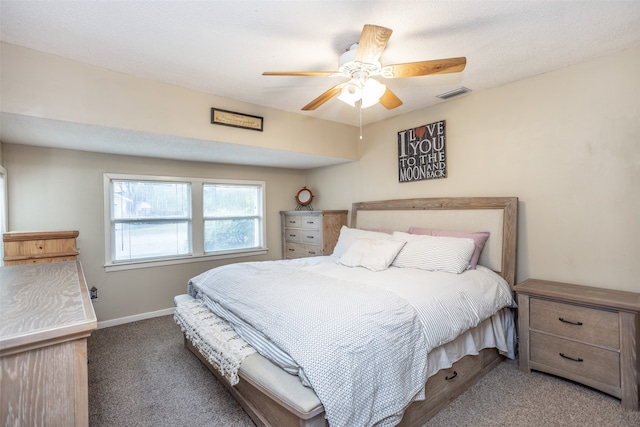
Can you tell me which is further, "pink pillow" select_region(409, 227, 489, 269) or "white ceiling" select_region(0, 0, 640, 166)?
"pink pillow" select_region(409, 227, 489, 269)

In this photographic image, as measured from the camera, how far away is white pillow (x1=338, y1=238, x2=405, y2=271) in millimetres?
2799

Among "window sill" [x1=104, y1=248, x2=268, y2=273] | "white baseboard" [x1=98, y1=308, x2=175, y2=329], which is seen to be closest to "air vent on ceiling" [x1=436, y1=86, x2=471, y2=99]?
"window sill" [x1=104, y1=248, x2=268, y2=273]

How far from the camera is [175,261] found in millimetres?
4023

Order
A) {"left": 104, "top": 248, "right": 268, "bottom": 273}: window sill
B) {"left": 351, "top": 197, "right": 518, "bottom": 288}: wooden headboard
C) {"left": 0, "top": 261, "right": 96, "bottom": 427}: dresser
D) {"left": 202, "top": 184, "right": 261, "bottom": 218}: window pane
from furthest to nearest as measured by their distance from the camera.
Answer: {"left": 202, "top": 184, "right": 261, "bottom": 218}: window pane, {"left": 104, "top": 248, "right": 268, "bottom": 273}: window sill, {"left": 351, "top": 197, "right": 518, "bottom": 288}: wooden headboard, {"left": 0, "top": 261, "right": 96, "bottom": 427}: dresser

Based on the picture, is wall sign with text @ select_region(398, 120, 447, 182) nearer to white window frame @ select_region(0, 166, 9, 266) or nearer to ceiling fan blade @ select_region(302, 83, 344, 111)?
ceiling fan blade @ select_region(302, 83, 344, 111)

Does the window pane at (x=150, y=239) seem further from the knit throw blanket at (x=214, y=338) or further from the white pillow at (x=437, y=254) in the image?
the white pillow at (x=437, y=254)

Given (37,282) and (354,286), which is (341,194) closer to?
(354,286)

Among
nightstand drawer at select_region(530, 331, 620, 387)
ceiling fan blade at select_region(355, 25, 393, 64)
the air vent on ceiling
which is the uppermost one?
the air vent on ceiling

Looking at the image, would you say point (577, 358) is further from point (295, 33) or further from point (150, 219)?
point (150, 219)

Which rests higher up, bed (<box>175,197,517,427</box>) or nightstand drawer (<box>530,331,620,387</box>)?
bed (<box>175,197,517,427</box>)

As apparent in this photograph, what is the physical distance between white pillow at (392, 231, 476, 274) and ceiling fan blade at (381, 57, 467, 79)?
1.47m

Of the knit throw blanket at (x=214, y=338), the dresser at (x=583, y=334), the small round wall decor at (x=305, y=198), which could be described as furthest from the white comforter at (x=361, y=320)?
the small round wall decor at (x=305, y=198)

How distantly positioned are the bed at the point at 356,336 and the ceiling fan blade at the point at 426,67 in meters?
1.46

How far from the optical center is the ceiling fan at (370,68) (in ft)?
5.44
